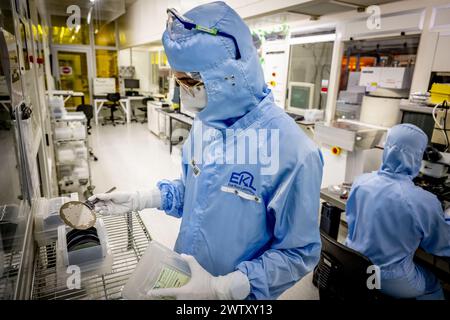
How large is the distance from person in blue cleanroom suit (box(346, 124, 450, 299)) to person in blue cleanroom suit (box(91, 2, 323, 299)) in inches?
32.3

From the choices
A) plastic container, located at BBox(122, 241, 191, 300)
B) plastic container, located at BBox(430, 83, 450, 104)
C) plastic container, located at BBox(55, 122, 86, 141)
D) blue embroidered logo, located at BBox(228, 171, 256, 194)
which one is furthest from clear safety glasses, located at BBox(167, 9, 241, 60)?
plastic container, located at BBox(55, 122, 86, 141)

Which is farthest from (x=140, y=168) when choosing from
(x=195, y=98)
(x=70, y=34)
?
(x=70, y=34)

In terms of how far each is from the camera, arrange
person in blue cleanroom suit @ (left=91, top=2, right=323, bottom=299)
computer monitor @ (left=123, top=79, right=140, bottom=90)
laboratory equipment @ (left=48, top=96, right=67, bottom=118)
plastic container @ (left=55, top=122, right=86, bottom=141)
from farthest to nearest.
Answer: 1. computer monitor @ (left=123, top=79, right=140, bottom=90)
2. laboratory equipment @ (left=48, top=96, right=67, bottom=118)
3. plastic container @ (left=55, top=122, right=86, bottom=141)
4. person in blue cleanroom suit @ (left=91, top=2, right=323, bottom=299)

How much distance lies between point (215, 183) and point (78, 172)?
116 inches

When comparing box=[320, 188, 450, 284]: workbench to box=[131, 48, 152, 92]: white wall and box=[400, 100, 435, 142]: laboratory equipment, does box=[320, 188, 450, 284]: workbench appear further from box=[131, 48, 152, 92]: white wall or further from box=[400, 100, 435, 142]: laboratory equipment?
box=[131, 48, 152, 92]: white wall

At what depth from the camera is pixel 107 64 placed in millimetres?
9266

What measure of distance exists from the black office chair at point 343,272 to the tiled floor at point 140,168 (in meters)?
0.58

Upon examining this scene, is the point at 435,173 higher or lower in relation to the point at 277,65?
lower

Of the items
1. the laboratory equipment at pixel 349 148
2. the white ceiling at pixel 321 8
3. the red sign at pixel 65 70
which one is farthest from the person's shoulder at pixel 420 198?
the red sign at pixel 65 70

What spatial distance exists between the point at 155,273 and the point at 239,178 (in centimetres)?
38

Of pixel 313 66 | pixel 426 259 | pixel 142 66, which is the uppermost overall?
pixel 142 66

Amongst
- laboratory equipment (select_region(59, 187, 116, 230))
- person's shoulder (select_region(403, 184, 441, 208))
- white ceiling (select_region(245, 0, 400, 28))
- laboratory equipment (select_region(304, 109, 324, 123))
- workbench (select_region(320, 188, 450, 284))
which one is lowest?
workbench (select_region(320, 188, 450, 284))

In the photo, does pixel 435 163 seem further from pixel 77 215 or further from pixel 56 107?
pixel 56 107

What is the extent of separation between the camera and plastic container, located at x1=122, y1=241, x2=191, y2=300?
0.76 meters
